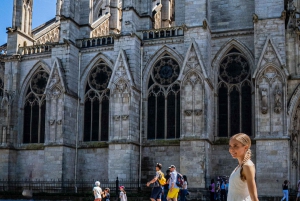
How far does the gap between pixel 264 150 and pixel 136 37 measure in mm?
8992

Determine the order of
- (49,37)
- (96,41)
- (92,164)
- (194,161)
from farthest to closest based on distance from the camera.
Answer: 1. (49,37)
2. (96,41)
3. (92,164)
4. (194,161)

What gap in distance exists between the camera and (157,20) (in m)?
29.8

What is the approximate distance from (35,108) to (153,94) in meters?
7.54

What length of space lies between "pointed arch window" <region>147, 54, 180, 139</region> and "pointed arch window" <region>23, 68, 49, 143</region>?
6.74 meters

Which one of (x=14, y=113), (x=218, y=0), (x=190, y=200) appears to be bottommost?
(x=190, y=200)

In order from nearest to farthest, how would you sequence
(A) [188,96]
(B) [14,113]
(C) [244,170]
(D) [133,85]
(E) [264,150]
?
(C) [244,170] < (E) [264,150] < (A) [188,96] < (D) [133,85] < (B) [14,113]

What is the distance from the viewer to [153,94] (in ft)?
82.1

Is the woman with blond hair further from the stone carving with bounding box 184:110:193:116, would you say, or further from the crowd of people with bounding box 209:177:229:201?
the stone carving with bounding box 184:110:193:116

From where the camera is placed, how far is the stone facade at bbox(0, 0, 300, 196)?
21469mm

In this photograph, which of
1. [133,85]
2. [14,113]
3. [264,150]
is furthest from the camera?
[14,113]

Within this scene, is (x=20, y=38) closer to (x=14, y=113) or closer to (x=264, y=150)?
(x=14, y=113)

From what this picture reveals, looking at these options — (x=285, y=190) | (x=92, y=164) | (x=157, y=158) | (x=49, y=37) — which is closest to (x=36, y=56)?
(x=49, y=37)

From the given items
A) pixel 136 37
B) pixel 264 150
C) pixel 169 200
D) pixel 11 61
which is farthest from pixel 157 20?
pixel 169 200

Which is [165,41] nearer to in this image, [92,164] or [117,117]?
[117,117]
